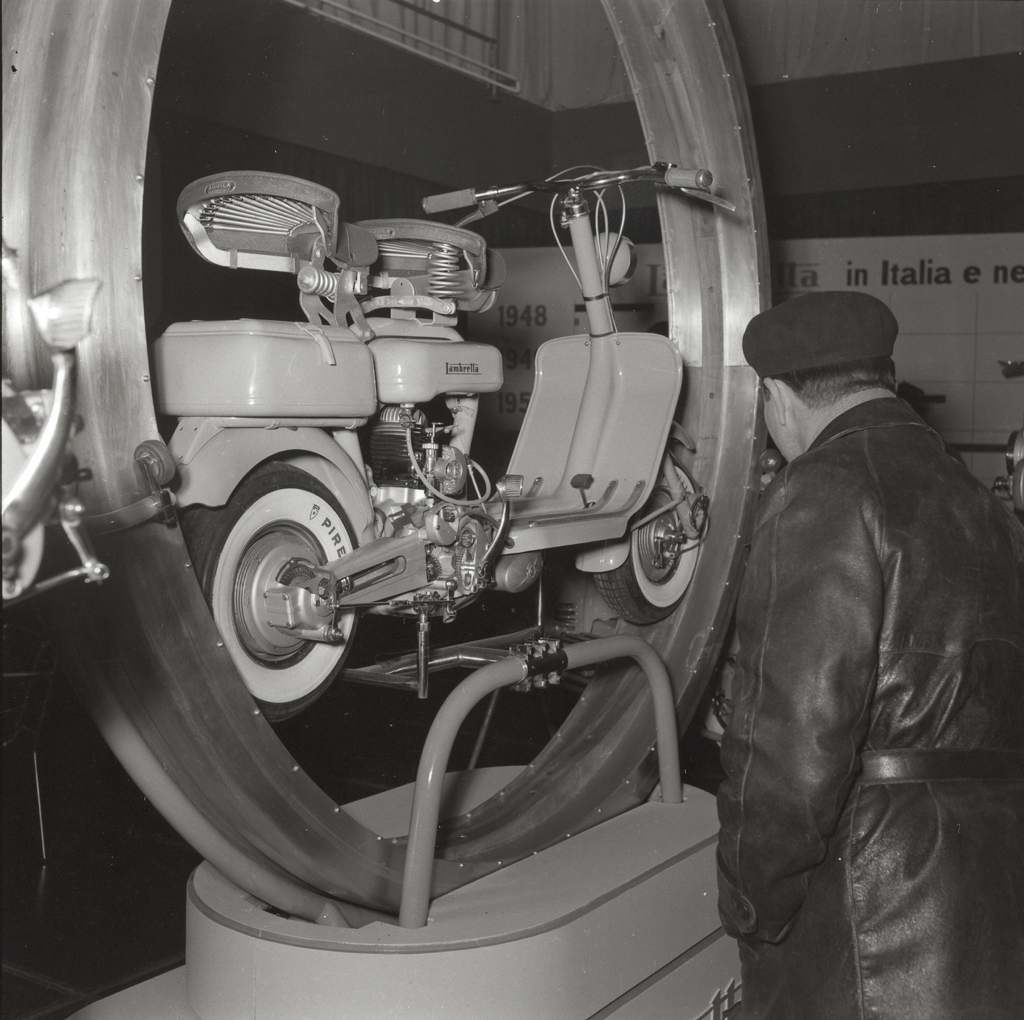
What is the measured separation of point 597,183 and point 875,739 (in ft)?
6.09

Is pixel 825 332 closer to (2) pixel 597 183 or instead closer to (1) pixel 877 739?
(1) pixel 877 739

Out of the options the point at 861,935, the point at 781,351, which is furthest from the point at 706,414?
the point at 861,935

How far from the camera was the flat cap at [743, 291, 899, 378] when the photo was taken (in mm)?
2008

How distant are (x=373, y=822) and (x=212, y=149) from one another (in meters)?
3.35

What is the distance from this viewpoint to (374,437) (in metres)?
2.92

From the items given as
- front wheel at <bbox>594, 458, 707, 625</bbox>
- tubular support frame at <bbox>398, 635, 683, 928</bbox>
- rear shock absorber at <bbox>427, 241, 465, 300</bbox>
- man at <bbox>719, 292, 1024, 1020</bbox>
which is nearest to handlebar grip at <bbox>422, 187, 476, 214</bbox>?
rear shock absorber at <bbox>427, 241, 465, 300</bbox>

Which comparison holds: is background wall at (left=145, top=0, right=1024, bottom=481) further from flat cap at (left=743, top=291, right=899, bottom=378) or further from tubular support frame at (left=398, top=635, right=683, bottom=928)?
flat cap at (left=743, top=291, right=899, bottom=378)

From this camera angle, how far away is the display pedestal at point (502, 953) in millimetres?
2262

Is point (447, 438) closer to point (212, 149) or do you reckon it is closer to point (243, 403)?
point (243, 403)

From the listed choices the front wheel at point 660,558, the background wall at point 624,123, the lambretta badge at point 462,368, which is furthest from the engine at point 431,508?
the background wall at point 624,123

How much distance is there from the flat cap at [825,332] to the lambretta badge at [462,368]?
3.27 ft

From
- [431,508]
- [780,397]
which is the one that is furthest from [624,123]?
[780,397]

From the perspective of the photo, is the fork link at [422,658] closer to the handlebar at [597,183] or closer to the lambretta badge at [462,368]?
the lambretta badge at [462,368]

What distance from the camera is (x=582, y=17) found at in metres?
6.57
